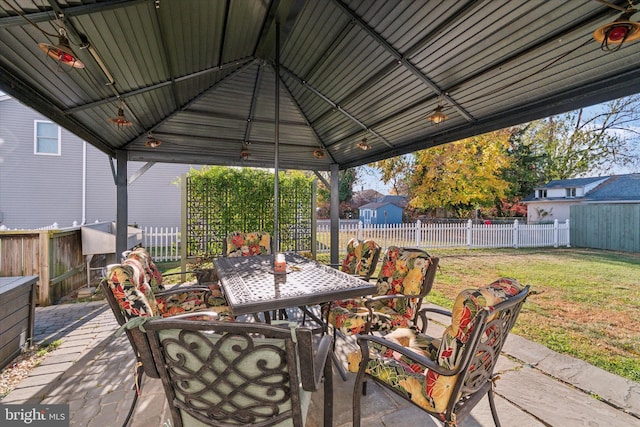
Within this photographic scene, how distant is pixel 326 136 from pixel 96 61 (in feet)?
12.0

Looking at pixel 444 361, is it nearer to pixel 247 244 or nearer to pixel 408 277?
pixel 408 277

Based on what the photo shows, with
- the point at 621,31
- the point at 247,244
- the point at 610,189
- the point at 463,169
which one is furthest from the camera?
the point at 610,189

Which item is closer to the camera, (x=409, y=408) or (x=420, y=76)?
(x=409, y=408)

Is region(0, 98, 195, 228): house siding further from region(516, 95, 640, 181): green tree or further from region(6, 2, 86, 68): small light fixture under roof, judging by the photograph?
region(516, 95, 640, 181): green tree

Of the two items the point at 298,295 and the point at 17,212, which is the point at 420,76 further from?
the point at 17,212

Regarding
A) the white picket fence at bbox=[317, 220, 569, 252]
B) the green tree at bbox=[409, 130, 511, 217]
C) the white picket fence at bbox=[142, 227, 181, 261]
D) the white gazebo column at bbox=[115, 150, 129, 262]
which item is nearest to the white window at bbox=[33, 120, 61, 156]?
the white picket fence at bbox=[142, 227, 181, 261]

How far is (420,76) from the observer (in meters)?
2.97

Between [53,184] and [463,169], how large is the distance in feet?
49.0

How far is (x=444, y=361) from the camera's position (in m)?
1.29

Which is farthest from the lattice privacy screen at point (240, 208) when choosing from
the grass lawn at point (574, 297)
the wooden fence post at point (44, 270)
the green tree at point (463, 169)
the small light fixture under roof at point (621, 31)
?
the green tree at point (463, 169)

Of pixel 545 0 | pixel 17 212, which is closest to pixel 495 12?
pixel 545 0

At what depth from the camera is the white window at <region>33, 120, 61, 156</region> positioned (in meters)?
8.16

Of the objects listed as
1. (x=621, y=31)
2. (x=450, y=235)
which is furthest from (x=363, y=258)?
(x=450, y=235)

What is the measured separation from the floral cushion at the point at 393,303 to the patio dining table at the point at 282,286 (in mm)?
322
